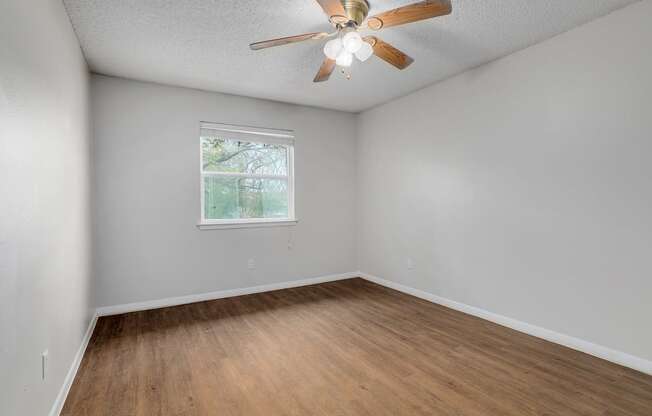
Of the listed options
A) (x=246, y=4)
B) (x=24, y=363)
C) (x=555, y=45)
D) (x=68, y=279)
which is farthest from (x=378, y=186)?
(x=24, y=363)

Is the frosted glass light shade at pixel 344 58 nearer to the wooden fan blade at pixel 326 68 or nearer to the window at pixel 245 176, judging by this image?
the wooden fan blade at pixel 326 68

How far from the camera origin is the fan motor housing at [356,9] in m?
2.01

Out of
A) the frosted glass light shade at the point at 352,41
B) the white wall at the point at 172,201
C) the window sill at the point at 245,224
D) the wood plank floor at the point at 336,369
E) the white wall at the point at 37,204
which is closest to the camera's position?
the white wall at the point at 37,204

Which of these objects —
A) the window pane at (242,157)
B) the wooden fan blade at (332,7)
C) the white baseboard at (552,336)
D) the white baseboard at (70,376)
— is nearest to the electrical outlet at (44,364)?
the white baseboard at (70,376)

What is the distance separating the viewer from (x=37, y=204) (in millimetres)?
1520

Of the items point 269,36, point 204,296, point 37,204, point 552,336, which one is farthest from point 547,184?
point 204,296

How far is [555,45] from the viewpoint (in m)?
2.60

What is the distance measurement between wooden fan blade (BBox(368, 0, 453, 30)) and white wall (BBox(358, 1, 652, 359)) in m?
1.43

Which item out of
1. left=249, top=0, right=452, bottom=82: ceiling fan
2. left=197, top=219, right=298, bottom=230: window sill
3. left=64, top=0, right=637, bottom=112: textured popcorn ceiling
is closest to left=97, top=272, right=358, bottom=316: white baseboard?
left=197, top=219, right=298, bottom=230: window sill

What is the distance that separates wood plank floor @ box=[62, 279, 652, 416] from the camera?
1853 millimetres

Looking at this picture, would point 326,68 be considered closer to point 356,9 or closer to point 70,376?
point 356,9

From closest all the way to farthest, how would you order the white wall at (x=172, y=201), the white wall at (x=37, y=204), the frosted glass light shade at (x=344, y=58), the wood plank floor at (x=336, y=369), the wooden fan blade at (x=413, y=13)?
the white wall at (x=37, y=204) → the wooden fan blade at (x=413, y=13) → the wood plank floor at (x=336, y=369) → the frosted glass light shade at (x=344, y=58) → the white wall at (x=172, y=201)

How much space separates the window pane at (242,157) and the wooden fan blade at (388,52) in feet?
7.32

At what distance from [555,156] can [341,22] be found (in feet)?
6.55
